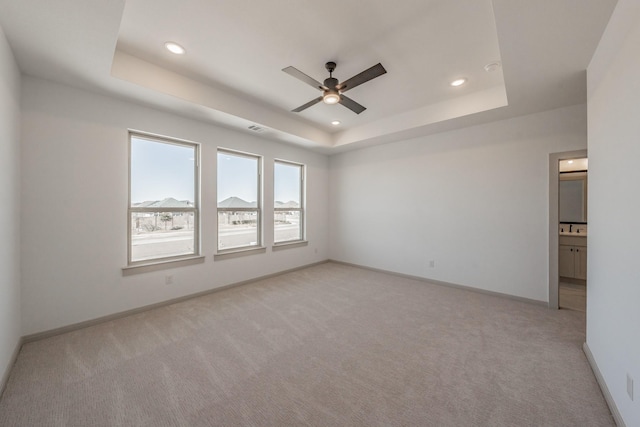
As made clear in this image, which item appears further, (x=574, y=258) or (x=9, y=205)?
(x=574, y=258)

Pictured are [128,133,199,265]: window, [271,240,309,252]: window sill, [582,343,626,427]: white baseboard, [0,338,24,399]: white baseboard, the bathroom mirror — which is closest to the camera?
[582,343,626,427]: white baseboard

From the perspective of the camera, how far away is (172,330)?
9.07 feet

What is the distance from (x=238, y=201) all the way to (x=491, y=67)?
4.11 m

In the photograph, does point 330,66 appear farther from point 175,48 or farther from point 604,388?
point 604,388

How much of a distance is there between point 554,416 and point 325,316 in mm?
2105

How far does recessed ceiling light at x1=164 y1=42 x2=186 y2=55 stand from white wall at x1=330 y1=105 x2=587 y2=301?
3796 mm

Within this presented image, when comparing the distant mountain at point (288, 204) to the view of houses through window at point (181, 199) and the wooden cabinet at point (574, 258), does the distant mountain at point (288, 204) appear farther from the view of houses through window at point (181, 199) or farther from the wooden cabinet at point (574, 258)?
the wooden cabinet at point (574, 258)

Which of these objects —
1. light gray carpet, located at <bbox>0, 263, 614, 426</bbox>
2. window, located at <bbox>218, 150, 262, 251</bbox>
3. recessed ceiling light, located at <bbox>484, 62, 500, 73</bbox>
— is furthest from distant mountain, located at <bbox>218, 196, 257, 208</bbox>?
recessed ceiling light, located at <bbox>484, 62, 500, 73</bbox>

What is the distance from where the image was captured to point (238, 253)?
14.2 feet

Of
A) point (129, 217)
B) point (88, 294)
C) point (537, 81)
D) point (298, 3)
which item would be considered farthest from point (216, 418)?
point (537, 81)

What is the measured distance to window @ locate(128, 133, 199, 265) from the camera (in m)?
3.32

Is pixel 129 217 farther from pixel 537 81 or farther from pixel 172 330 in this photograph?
pixel 537 81

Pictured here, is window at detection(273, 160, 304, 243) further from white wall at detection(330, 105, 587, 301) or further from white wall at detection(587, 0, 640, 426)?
white wall at detection(587, 0, 640, 426)

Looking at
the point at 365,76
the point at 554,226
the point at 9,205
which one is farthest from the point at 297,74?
the point at 554,226
